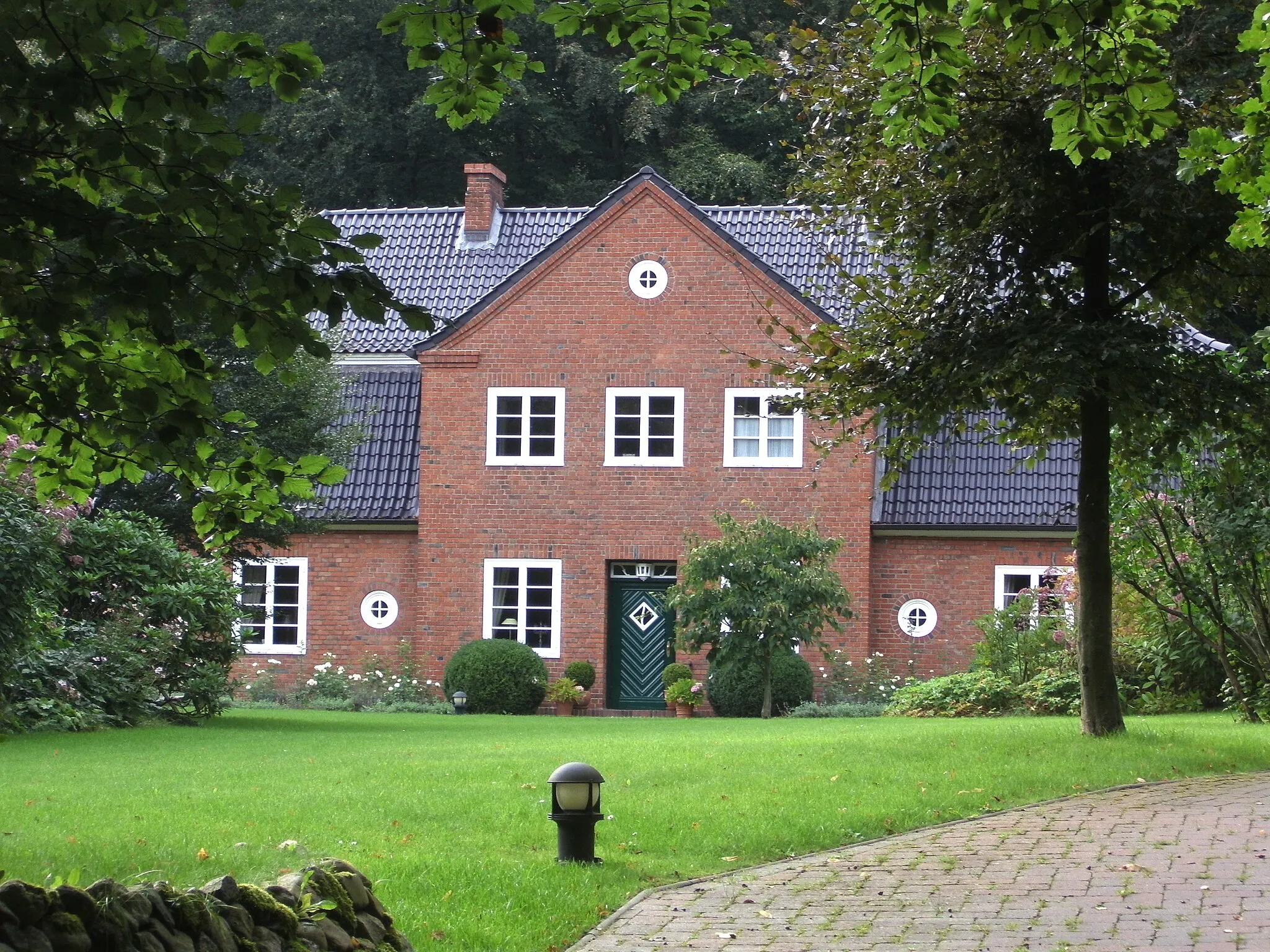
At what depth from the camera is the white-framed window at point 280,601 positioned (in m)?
28.9

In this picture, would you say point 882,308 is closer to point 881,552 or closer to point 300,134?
point 881,552

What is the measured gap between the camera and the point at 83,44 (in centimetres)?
462

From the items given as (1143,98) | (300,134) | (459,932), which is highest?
(300,134)

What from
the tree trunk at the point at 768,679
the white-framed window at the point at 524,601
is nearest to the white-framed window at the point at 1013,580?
the tree trunk at the point at 768,679

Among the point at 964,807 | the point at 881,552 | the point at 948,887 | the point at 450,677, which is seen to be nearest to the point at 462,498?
the point at 450,677

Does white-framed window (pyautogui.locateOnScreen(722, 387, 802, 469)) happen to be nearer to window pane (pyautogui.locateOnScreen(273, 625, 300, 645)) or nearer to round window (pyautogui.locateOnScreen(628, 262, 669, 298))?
round window (pyautogui.locateOnScreen(628, 262, 669, 298))

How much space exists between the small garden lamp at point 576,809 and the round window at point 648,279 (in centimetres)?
1955

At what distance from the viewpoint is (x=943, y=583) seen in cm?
2756

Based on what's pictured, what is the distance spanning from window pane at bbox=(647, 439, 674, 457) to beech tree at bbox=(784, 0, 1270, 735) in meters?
13.0

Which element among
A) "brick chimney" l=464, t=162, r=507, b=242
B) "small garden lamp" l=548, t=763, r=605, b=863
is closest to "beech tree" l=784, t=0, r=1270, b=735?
"small garden lamp" l=548, t=763, r=605, b=863

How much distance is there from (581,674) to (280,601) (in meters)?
5.90

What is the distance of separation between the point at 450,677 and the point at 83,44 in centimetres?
2229

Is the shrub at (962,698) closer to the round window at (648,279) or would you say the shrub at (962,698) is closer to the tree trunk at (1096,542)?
the tree trunk at (1096,542)

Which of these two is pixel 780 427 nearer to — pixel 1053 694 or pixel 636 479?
pixel 636 479
